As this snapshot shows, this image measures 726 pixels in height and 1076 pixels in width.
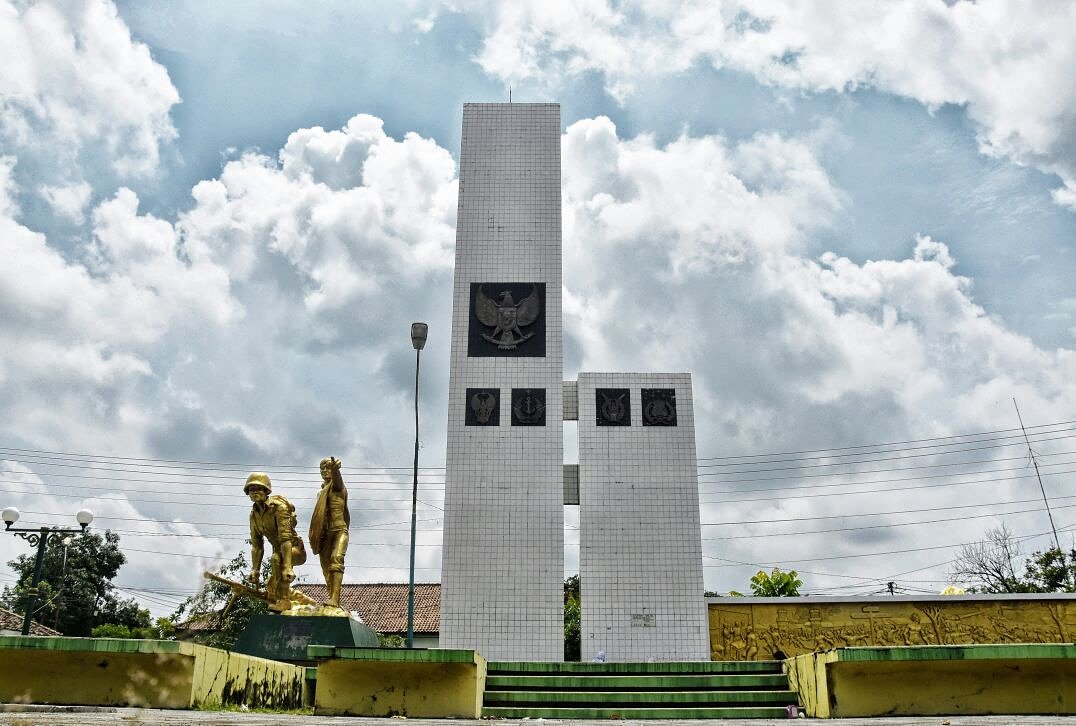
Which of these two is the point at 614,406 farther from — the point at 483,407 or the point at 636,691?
the point at 636,691

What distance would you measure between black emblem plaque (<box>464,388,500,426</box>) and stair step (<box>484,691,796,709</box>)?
41.6 feet

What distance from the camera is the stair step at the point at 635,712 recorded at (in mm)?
7445

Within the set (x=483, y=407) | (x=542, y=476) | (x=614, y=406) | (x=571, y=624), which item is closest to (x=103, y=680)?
(x=542, y=476)

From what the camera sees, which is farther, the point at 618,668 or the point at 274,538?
the point at 274,538

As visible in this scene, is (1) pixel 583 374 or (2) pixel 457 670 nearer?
(2) pixel 457 670

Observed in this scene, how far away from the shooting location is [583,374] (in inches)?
834

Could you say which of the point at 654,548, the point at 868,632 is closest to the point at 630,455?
the point at 654,548

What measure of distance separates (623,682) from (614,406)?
→ 41.4 ft

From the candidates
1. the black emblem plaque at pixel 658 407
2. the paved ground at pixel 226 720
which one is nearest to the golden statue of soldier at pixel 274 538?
the paved ground at pixel 226 720

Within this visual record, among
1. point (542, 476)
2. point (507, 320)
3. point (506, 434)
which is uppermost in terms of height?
point (507, 320)

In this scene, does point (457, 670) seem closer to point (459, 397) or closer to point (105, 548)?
point (459, 397)

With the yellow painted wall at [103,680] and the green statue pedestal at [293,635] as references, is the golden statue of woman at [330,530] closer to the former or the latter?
the green statue pedestal at [293,635]

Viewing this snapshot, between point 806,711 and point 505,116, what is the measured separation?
64.4 feet

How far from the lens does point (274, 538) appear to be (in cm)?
1048
